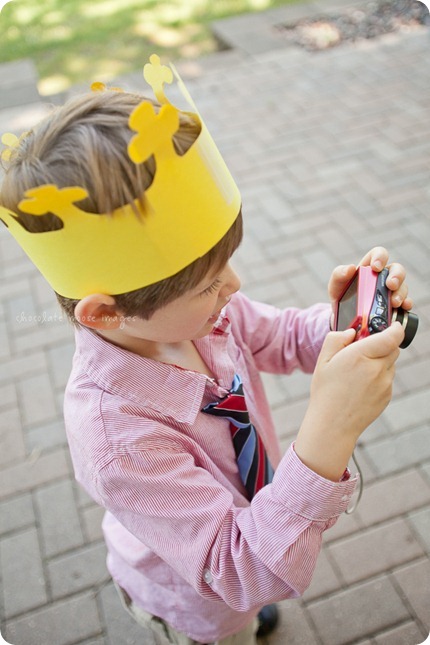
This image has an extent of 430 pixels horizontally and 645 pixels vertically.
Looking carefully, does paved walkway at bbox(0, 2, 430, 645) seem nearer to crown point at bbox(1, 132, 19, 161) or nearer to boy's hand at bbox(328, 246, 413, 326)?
boy's hand at bbox(328, 246, 413, 326)

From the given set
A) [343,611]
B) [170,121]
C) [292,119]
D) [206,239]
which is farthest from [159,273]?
[292,119]

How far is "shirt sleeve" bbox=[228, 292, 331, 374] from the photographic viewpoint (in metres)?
1.50

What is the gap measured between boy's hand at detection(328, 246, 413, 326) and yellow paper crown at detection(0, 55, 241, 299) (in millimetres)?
317

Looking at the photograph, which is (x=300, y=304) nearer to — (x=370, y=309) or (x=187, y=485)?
(x=370, y=309)

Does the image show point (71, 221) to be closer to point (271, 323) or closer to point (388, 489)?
point (271, 323)

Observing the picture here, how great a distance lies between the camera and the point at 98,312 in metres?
1.06

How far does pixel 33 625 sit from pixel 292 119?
12.3ft

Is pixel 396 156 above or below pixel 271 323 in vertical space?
below

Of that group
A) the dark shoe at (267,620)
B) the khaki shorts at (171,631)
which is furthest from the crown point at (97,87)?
the dark shoe at (267,620)

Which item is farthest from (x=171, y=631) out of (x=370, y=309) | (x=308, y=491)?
(x=370, y=309)

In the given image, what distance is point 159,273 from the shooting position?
1.02 metres

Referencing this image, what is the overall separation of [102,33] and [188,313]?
6432 millimetres

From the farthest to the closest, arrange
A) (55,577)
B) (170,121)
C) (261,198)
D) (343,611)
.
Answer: (261,198) < (55,577) < (343,611) < (170,121)

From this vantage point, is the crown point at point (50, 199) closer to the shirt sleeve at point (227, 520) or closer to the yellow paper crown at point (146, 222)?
the yellow paper crown at point (146, 222)
